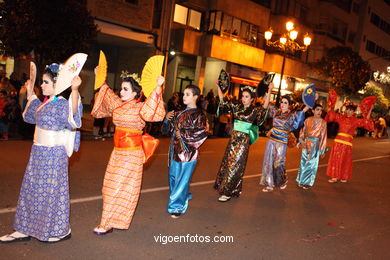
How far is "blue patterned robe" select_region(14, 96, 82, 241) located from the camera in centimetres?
361

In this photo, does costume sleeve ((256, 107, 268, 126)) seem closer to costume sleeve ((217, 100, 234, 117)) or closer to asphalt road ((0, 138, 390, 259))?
costume sleeve ((217, 100, 234, 117))

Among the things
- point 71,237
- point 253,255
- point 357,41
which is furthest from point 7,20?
point 357,41

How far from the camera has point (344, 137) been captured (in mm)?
8734

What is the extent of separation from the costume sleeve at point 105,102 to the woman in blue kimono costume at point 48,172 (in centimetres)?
68

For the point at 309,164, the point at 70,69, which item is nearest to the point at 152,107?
the point at 70,69

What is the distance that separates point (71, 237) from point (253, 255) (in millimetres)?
2079

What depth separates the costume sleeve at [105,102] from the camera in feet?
14.3

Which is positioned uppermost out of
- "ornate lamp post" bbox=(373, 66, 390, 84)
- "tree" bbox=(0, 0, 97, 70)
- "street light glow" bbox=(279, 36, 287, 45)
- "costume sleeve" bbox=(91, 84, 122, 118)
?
"ornate lamp post" bbox=(373, 66, 390, 84)

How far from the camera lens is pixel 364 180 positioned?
9.52 meters

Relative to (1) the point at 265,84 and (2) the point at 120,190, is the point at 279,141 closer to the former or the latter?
(1) the point at 265,84

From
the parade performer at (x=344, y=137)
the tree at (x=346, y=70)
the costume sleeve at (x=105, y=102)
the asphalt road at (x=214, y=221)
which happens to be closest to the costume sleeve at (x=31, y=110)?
the costume sleeve at (x=105, y=102)

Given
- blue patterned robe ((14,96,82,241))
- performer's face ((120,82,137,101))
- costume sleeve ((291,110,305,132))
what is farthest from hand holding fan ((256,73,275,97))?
blue patterned robe ((14,96,82,241))

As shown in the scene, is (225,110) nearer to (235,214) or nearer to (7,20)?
(235,214)

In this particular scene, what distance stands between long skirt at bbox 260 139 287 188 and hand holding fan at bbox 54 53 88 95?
4.57m
